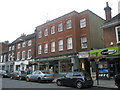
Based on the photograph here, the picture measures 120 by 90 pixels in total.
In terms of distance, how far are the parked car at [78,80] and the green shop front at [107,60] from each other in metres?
3.59

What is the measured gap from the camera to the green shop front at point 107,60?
16.6 m

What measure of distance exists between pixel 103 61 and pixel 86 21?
693 cm

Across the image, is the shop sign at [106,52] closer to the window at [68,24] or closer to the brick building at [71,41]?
the brick building at [71,41]

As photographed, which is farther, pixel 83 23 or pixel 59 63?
pixel 59 63

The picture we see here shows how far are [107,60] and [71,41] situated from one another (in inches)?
266

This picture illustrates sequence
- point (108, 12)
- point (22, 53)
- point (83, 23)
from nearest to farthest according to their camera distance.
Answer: point (108, 12) → point (83, 23) → point (22, 53)

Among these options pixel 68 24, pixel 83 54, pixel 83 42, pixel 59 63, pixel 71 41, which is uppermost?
pixel 68 24

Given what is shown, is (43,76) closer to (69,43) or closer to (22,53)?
(69,43)

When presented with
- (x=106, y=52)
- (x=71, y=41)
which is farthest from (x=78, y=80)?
(x=71, y=41)

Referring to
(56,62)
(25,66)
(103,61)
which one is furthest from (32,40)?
(103,61)

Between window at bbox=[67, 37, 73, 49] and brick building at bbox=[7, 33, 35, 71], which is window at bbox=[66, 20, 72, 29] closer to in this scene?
window at bbox=[67, 37, 73, 49]

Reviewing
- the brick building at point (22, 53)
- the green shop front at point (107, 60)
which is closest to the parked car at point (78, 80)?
the green shop front at point (107, 60)

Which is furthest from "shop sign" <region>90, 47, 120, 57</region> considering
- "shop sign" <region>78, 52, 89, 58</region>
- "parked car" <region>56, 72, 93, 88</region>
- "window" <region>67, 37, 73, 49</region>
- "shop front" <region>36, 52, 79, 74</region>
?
"parked car" <region>56, 72, 93, 88</region>

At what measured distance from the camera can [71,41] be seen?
2233cm
